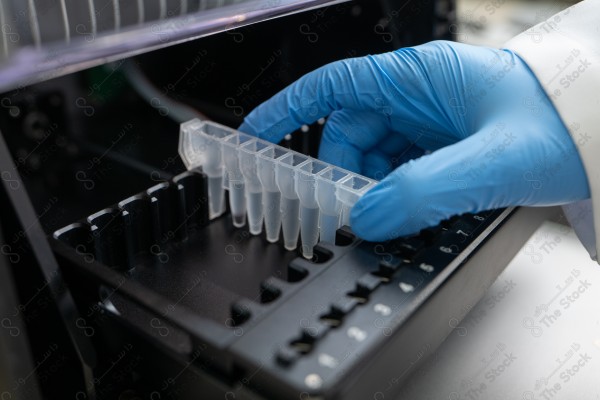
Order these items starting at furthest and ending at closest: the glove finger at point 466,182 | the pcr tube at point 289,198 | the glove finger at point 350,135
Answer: the glove finger at point 350,135 < the pcr tube at point 289,198 < the glove finger at point 466,182

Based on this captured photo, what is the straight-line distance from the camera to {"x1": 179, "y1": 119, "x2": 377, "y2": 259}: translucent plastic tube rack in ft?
2.06

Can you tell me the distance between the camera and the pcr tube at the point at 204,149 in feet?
2.28

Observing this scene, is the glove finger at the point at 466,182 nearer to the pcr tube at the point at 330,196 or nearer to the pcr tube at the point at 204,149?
the pcr tube at the point at 330,196

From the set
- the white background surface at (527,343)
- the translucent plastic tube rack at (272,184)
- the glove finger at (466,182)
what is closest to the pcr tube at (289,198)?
the translucent plastic tube rack at (272,184)

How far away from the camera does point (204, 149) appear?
701 mm

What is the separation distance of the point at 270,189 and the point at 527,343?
0.37 metres

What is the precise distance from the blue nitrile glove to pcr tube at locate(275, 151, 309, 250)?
0.38 ft

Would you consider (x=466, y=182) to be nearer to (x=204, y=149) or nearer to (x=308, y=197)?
(x=308, y=197)

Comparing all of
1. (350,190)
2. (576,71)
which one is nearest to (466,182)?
(350,190)

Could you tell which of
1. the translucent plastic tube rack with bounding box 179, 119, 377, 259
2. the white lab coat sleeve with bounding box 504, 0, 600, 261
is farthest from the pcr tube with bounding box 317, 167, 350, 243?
the white lab coat sleeve with bounding box 504, 0, 600, 261

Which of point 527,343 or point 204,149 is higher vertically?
point 204,149

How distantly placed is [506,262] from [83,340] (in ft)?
1.57

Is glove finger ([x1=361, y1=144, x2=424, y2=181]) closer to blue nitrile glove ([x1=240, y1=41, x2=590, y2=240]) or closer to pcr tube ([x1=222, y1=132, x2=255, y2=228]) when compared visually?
blue nitrile glove ([x1=240, y1=41, x2=590, y2=240])

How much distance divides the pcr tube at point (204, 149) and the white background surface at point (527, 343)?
13.7 inches
